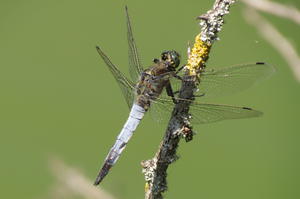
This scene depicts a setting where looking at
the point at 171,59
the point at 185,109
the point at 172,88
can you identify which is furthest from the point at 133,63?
the point at 185,109

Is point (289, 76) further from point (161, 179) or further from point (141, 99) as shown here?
point (161, 179)

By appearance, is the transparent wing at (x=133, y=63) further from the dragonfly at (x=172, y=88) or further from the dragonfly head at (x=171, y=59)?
the dragonfly head at (x=171, y=59)

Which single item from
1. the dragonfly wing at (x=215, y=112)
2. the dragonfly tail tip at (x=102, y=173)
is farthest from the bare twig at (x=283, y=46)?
the dragonfly tail tip at (x=102, y=173)

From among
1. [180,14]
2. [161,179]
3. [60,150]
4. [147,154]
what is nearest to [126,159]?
[147,154]

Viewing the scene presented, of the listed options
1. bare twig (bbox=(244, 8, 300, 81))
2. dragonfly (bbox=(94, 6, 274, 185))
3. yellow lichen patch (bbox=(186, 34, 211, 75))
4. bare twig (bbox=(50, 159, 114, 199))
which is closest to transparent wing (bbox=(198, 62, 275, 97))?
dragonfly (bbox=(94, 6, 274, 185))

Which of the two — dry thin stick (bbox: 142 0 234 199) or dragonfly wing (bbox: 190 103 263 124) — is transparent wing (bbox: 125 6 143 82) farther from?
dry thin stick (bbox: 142 0 234 199)

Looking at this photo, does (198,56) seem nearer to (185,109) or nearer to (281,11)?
(185,109)

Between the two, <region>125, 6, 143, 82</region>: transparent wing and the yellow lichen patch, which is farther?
<region>125, 6, 143, 82</region>: transparent wing
